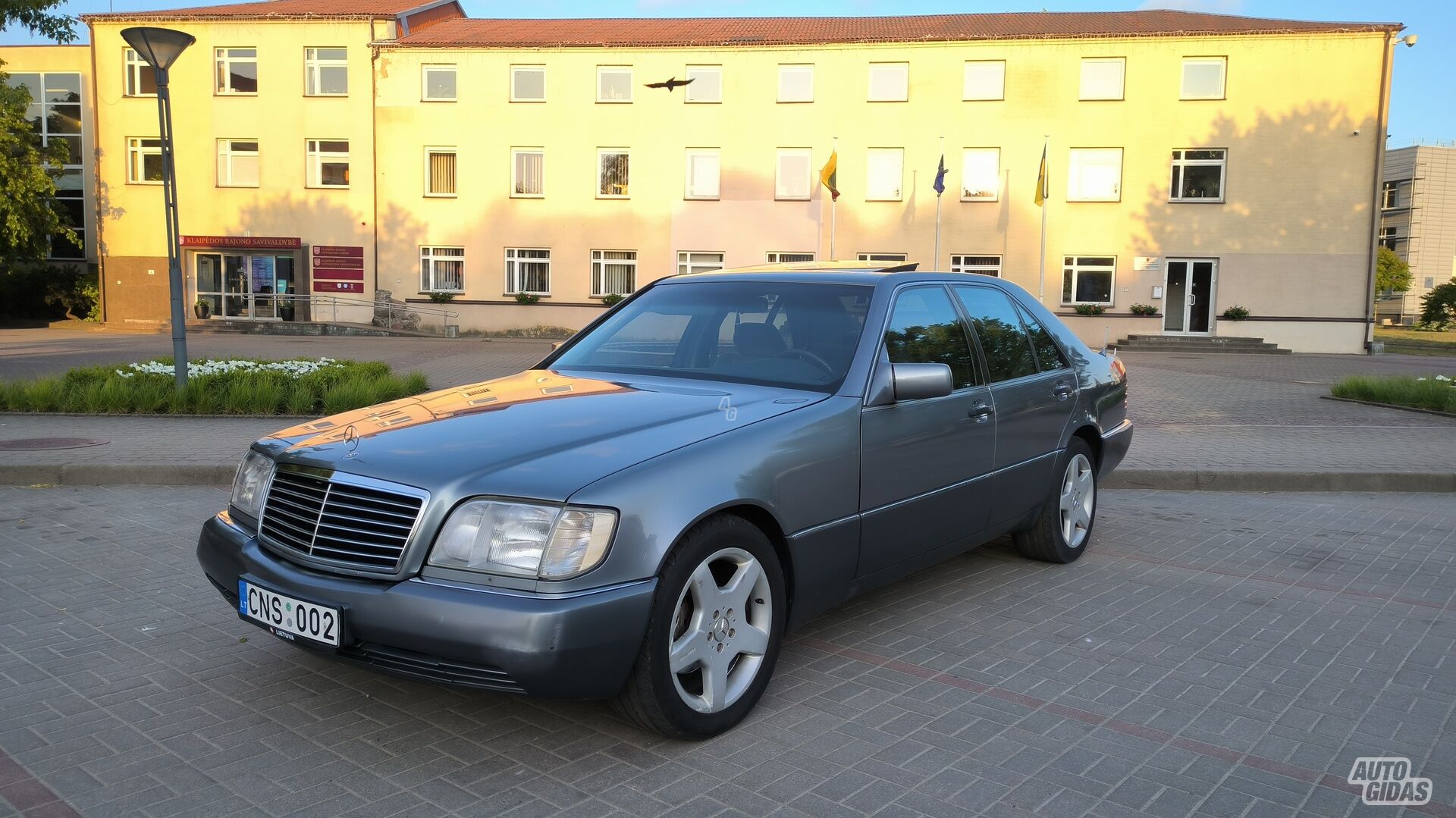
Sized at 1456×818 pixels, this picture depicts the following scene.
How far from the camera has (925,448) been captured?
4402mm

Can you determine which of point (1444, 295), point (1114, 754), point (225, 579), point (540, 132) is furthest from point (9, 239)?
point (1444, 295)

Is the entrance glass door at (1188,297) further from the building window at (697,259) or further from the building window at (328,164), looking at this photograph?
the building window at (328,164)

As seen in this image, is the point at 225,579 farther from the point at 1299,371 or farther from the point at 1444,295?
the point at 1444,295

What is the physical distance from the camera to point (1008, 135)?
3322 centimetres

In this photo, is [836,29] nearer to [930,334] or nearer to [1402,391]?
[1402,391]

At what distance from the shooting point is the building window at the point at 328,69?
35.3 meters

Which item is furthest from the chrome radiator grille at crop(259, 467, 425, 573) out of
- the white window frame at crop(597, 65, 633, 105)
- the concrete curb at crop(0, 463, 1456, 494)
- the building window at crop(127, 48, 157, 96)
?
the building window at crop(127, 48, 157, 96)

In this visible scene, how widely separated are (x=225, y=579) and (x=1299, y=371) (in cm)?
2407

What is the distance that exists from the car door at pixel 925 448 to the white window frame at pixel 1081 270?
30244mm

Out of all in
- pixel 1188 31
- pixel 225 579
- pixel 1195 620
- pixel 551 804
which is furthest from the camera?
pixel 1188 31

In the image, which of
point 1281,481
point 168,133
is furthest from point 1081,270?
point 168,133

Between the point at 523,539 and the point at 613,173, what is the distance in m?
33.4

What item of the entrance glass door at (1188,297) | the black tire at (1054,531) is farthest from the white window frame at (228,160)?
the black tire at (1054,531)

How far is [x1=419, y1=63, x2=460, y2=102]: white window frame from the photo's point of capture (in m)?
35.1
